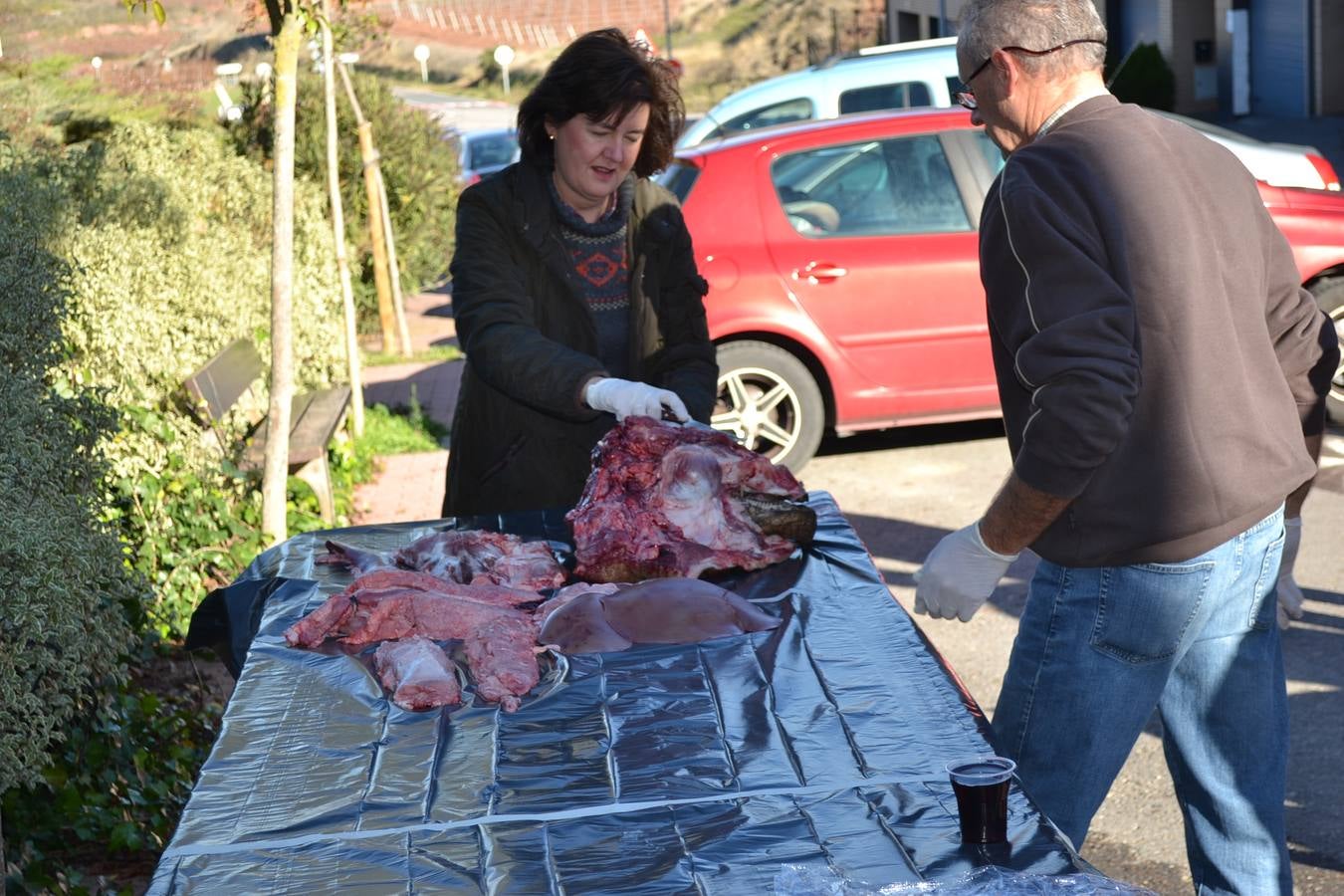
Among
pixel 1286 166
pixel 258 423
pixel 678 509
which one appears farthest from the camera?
pixel 1286 166

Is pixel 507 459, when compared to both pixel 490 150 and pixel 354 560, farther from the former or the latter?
pixel 490 150

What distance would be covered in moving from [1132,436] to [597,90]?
1791mm

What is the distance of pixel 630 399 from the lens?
3.67m

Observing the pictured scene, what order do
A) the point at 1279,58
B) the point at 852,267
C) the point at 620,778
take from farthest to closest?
the point at 1279,58 → the point at 852,267 → the point at 620,778

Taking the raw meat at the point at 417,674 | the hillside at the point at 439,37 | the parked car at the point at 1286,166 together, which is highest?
the hillside at the point at 439,37

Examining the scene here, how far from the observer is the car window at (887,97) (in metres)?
13.3

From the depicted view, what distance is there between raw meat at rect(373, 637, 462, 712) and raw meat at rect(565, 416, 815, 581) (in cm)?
60

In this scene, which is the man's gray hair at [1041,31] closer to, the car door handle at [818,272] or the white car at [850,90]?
the car door handle at [818,272]

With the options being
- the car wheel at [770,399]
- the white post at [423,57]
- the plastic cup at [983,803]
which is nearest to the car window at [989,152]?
the car wheel at [770,399]

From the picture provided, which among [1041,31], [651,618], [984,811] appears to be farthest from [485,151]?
[984,811]

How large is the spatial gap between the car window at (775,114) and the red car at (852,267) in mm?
5397

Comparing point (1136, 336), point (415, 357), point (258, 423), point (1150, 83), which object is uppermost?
point (1136, 336)

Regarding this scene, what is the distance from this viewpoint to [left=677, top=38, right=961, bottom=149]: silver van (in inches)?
524

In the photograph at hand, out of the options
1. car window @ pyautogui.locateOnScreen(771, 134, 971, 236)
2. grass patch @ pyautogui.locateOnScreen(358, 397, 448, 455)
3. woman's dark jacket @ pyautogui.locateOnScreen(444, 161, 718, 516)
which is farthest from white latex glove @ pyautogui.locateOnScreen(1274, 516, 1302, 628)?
grass patch @ pyautogui.locateOnScreen(358, 397, 448, 455)
